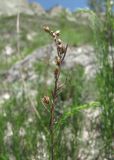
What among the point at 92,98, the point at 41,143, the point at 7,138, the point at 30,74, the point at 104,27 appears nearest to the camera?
the point at 104,27

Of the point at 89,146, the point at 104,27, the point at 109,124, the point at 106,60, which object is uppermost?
the point at 104,27

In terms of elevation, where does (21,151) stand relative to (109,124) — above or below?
below

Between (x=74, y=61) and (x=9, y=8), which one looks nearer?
(x=74, y=61)

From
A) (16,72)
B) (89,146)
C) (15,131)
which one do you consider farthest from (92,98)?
(16,72)

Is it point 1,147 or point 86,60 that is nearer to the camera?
point 1,147

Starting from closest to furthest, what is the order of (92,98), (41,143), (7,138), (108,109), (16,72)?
(108,109) < (41,143) < (7,138) < (92,98) < (16,72)

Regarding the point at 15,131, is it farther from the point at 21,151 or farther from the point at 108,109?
the point at 108,109

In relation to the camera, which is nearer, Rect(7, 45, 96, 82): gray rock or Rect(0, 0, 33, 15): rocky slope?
Rect(7, 45, 96, 82): gray rock

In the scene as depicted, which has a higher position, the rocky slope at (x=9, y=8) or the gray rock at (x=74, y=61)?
the rocky slope at (x=9, y=8)

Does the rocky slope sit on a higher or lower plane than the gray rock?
higher

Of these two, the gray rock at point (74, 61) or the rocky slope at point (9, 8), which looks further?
the rocky slope at point (9, 8)

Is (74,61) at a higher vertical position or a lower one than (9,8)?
lower
